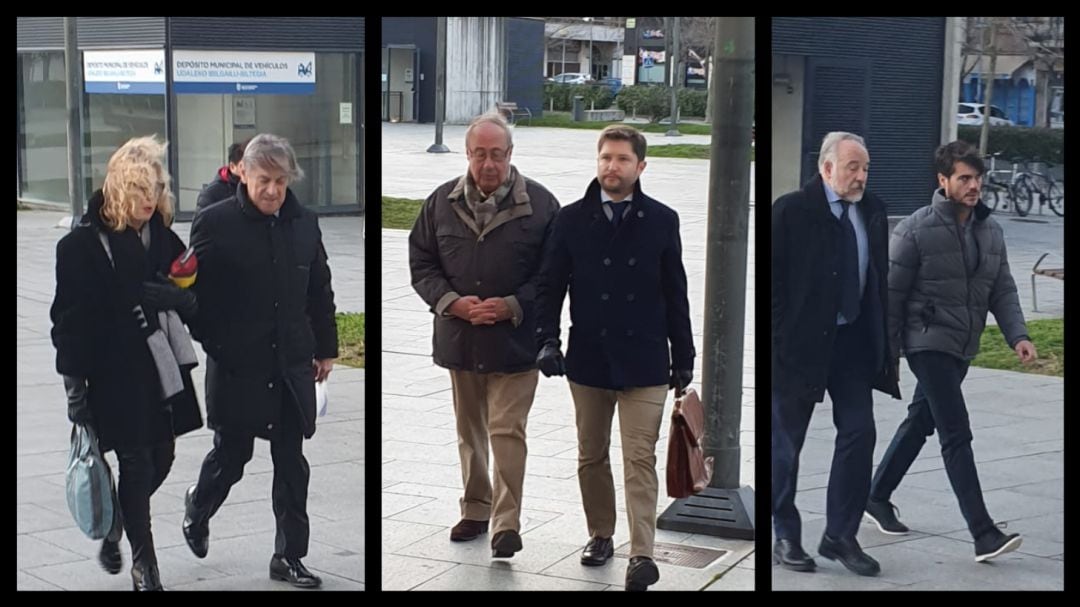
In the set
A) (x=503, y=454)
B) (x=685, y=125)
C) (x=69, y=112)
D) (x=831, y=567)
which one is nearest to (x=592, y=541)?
(x=503, y=454)

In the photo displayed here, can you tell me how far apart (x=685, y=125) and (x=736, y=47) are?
57cm

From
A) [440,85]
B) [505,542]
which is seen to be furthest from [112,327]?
[505,542]

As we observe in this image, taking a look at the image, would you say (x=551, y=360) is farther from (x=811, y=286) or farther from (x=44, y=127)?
(x=44, y=127)

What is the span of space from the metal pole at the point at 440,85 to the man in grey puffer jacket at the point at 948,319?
178cm

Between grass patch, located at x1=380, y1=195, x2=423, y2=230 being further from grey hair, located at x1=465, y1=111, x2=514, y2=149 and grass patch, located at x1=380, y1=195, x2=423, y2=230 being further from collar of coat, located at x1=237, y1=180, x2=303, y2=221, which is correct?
collar of coat, located at x1=237, y1=180, x2=303, y2=221

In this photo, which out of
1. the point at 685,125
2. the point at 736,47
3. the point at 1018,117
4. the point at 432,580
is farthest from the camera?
the point at 685,125

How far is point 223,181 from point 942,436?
250cm

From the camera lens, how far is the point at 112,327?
4.72 metres

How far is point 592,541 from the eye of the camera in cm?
565

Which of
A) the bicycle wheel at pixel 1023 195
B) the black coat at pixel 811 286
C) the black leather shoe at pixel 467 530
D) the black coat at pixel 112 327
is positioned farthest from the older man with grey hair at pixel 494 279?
the bicycle wheel at pixel 1023 195

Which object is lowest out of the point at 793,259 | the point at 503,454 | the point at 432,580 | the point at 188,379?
the point at 432,580

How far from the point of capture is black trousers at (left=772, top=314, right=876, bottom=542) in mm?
4961

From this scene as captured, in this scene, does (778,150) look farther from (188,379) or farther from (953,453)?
(188,379)

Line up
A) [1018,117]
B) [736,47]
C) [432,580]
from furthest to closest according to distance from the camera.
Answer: [736,47], [432,580], [1018,117]
